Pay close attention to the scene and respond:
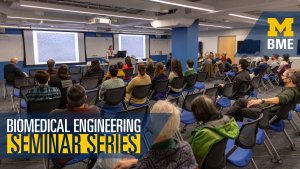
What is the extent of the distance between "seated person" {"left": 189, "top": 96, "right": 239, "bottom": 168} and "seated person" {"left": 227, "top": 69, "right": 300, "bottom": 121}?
140 cm

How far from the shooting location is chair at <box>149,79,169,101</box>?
15.3 ft

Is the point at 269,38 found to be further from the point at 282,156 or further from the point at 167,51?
the point at 282,156

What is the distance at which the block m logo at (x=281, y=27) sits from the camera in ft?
38.0

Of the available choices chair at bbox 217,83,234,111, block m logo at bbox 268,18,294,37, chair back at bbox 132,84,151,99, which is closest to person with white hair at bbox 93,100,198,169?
chair back at bbox 132,84,151,99

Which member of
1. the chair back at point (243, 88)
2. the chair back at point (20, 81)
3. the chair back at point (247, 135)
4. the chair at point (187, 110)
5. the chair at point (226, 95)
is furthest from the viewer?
the chair back at point (20, 81)

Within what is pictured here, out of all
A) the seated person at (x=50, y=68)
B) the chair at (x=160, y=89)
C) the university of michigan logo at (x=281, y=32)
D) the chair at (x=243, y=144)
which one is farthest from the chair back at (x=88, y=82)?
the university of michigan logo at (x=281, y=32)

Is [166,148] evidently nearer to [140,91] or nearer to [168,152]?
[168,152]

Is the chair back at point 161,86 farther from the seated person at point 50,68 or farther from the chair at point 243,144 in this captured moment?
the chair at point 243,144

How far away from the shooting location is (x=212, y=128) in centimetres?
169

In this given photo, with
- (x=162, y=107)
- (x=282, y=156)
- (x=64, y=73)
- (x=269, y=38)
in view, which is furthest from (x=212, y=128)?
(x=269, y=38)

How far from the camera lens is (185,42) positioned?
9633 mm

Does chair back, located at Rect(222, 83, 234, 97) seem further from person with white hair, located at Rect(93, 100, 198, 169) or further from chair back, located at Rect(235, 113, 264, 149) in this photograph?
person with white hair, located at Rect(93, 100, 198, 169)

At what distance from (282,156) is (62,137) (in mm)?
2822

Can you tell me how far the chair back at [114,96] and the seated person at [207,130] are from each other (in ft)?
6.62
